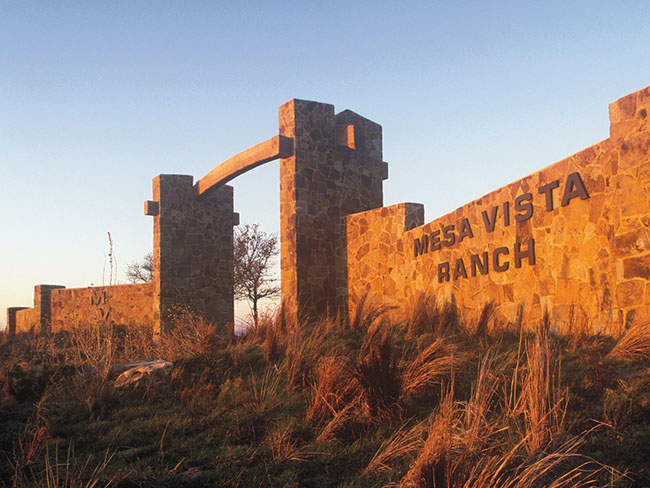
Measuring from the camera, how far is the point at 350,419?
5145 mm

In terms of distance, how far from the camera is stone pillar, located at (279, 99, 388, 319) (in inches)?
488

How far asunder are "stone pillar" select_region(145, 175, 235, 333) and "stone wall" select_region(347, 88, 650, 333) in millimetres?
7222

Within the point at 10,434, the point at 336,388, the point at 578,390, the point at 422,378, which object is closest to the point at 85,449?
the point at 10,434

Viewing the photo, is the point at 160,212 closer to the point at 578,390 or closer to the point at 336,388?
the point at 336,388

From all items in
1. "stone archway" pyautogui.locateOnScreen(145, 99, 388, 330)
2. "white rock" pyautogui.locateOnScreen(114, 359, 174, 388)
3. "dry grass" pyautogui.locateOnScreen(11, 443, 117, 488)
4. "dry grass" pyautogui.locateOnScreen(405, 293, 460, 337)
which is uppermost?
"stone archway" pyautogui.locateOnScreen(145, 99, 388, 330)

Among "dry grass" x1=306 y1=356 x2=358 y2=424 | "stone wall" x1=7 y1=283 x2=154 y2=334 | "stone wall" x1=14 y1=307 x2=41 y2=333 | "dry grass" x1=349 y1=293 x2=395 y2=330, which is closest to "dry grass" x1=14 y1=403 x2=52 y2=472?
"dry grass" x1=306 y1=356 x2=358 y2=424

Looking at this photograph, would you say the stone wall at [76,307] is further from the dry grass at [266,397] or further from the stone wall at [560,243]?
the dry grass at [266,397]

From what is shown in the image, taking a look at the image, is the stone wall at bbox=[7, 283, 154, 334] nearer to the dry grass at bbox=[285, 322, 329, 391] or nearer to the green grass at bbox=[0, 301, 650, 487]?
the green grass at bbox=[0, 301, 650, 487]

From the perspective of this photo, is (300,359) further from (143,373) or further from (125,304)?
(125,304)

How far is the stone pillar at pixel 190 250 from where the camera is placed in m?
16.1

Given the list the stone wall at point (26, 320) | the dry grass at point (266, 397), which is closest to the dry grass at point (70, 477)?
A: the dry grass at point (266, 397)

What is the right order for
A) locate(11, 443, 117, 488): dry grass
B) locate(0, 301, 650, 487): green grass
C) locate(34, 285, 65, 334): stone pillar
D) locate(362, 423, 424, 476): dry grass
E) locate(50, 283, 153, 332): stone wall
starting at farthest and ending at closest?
locate(34, 285, 65, 334): stone pillar < locate(50, 283, 153, 332): stone wall < locate(362, 423, 424, 476): dry grass < locate(0, 301, 650, 487): green grass < locate(11, 443, 117, 488): dry grass

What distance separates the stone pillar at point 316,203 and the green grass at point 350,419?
439cm

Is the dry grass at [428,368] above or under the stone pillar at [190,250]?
Answer: under
